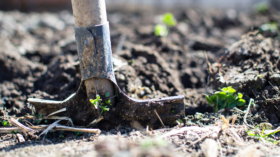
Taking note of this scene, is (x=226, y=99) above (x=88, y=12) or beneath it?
beneath

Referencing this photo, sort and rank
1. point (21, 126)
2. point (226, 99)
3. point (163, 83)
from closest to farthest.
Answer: point (21, 126), point (226, 99), point (163, 83)

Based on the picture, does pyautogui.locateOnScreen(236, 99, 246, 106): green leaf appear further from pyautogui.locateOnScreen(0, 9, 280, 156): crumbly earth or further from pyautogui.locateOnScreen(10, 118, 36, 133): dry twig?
pyautogui.locateOnScreen(10, 118, 36, 133): dry twig

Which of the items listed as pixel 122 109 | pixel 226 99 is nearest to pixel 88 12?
pixel 122 109

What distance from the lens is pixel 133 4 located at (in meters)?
7.42

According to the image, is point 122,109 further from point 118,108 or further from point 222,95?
point 222,95

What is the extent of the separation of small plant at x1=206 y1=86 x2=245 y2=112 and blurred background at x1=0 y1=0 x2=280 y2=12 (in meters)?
5.60

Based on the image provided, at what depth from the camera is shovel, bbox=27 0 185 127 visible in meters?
1.55

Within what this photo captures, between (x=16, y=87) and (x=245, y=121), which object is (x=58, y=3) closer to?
(x=16, y=87)

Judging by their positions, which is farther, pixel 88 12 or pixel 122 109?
pixel 122 109

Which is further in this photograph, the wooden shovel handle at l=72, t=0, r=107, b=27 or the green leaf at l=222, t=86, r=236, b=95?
the green leaf at l=222, t=86, r=236, b=95

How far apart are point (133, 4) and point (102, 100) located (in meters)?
6.29

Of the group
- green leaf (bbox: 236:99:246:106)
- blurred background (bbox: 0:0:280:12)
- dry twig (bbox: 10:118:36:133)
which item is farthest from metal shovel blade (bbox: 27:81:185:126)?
blurred background (bbox: 0:0:280:12)

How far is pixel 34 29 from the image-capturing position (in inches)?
178

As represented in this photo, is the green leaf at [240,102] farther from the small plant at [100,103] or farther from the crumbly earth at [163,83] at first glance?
the small plant at [100,103]
